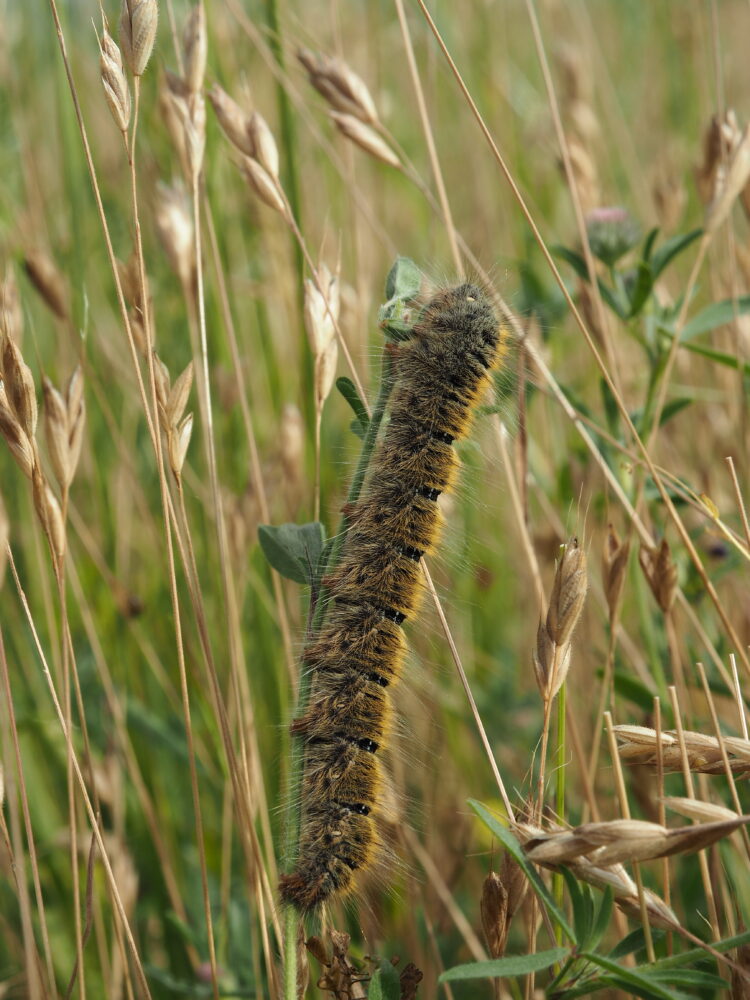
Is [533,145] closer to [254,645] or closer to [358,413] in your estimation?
[254,645]

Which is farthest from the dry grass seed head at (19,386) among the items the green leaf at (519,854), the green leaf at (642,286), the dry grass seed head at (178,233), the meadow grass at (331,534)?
the green leaf at (642,286)

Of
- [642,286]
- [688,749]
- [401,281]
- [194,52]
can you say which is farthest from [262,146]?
[688,749]

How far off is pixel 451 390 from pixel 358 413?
0.98 ft

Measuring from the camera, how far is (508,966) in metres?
1.27

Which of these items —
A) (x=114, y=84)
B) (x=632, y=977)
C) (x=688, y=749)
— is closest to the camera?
(x=632, y=977)

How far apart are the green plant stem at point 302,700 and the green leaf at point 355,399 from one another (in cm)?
5

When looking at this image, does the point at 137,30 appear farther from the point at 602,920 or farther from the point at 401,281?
the point at 602,920

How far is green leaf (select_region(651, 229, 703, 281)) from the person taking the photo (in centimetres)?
237

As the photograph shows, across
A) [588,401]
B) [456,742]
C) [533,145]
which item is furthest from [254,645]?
[533,145]

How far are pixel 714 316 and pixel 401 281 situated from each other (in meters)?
1.21

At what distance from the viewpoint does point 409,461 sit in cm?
188

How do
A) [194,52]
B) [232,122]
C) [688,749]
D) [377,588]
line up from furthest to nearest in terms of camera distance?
1. [232,122]
2. [194,52]
3. [377,588]
4. [688,749]

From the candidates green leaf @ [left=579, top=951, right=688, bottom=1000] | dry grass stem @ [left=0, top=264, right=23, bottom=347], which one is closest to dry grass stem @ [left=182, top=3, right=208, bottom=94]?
dry grass stem @ [left=0, top=264, right=23, bottom=347]

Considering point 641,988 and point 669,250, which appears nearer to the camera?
point 641,988
